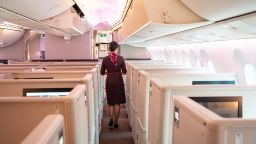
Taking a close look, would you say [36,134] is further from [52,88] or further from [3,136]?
[52,88]

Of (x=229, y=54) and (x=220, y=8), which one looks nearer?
(x=220, y=8)

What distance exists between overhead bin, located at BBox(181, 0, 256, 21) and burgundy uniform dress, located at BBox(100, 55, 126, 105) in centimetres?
375

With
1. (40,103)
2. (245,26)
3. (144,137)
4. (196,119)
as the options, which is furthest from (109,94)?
(196,119)

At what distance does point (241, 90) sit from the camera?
261cm

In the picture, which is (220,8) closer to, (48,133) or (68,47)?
(48,133)

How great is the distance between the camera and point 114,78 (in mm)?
6984

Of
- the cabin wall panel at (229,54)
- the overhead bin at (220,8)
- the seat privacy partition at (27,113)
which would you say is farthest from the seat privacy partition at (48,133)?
the cabin wall panel at (229,54)

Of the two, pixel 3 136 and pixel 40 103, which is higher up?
pixel 40 103

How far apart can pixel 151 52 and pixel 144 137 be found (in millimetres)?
10268

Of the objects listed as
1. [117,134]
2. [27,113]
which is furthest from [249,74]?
[117,134]

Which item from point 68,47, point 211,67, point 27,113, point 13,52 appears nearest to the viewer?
point 27,113

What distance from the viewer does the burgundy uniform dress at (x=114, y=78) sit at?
6.91 meters

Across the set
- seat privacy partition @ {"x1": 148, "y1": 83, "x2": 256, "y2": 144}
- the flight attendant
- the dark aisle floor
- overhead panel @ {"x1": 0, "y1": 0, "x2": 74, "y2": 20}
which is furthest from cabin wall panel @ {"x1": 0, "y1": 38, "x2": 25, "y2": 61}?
seat privacy partition @ {"x1": 148, "y1": 83, "x2": 256, "y2": 144}

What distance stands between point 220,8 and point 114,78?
4476 mm
